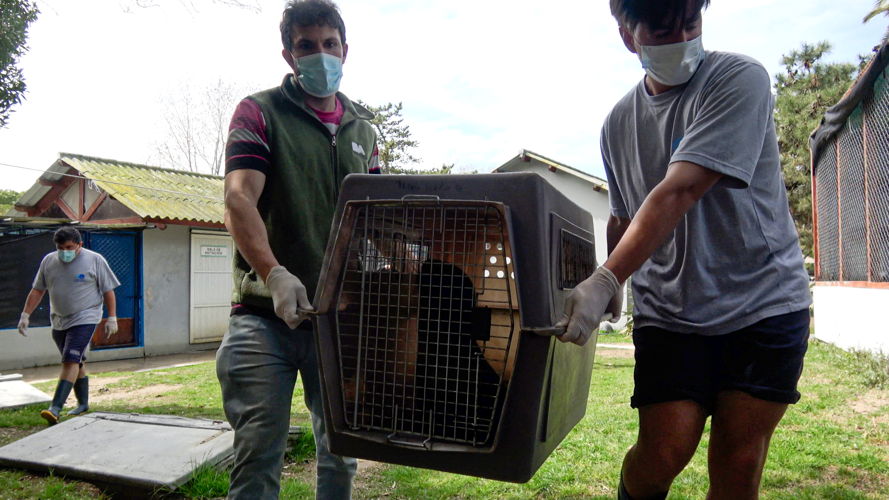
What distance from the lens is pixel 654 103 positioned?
A: 1.90 metres

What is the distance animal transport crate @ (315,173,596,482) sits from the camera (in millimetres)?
1370

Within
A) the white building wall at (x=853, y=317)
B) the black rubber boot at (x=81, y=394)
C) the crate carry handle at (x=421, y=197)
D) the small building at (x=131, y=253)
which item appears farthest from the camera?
the small building at (x=131, y=253)

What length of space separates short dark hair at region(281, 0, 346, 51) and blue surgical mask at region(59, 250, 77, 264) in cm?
570

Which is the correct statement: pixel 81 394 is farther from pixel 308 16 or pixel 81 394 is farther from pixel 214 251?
pixel 214 251

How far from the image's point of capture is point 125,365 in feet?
37.1

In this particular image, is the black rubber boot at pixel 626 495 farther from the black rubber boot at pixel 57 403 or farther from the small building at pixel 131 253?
the small building at pixel 131 253

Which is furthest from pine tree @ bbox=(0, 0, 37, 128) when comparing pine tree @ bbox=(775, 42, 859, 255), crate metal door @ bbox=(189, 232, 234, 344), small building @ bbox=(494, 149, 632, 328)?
pine tree @ bbox=(775, 42, 859, 255)

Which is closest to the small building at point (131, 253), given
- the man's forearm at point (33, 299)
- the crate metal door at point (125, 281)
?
the crate metal door at point (125, 281)

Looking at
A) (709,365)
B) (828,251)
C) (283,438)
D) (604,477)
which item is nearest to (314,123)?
(283,438)

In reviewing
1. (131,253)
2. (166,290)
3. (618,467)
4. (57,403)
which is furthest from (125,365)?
(618,467)

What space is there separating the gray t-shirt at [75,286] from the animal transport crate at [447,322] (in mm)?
6050

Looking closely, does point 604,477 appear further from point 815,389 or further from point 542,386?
point 815,389

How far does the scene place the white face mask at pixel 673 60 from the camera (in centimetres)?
176

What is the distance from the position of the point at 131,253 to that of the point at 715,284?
1275 cm
